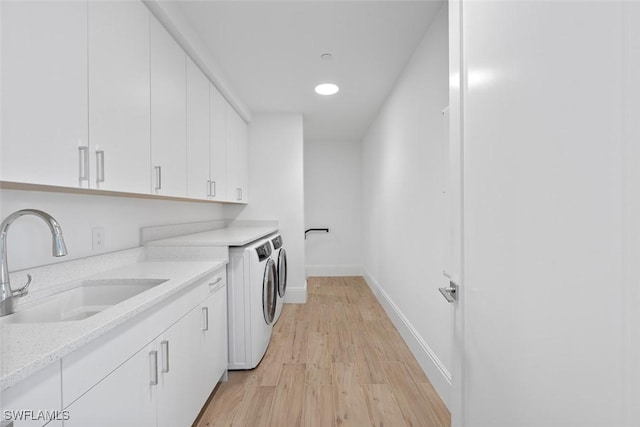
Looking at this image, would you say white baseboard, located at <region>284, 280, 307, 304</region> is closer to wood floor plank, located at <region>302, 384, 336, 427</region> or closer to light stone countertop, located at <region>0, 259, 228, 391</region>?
wood floor plank, located at <region>302, 384, 336, 427</region>

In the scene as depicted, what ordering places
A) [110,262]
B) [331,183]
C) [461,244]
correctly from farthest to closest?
[331,183] < [110,262] < [461,244]

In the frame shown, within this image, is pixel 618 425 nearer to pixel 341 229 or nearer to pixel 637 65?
pixel 637 65

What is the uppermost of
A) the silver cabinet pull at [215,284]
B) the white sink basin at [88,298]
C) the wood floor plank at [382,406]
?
the white sink basin at [88,298]

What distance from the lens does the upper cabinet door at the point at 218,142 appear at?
8.34 feet

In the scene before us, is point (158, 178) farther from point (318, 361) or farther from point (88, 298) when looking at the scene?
point (318, 361)

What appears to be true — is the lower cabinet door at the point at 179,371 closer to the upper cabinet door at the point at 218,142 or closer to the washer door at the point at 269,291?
the washer door at the point at 269,291

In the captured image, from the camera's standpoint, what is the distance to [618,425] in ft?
1.41


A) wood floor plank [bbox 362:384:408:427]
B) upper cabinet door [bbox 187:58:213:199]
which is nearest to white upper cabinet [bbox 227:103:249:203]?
upper cabinet door [bbox 187:58:213:199]

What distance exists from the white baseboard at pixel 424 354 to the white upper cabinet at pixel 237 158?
2.05 meters

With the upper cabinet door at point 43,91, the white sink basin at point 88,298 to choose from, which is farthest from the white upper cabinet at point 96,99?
the white sink basin at point 88,298

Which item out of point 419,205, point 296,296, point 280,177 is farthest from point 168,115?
point 296,296

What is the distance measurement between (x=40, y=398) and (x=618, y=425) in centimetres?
115

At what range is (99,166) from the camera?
1227 millimetres

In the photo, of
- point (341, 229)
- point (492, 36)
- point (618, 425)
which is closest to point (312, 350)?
point (618, 425)
